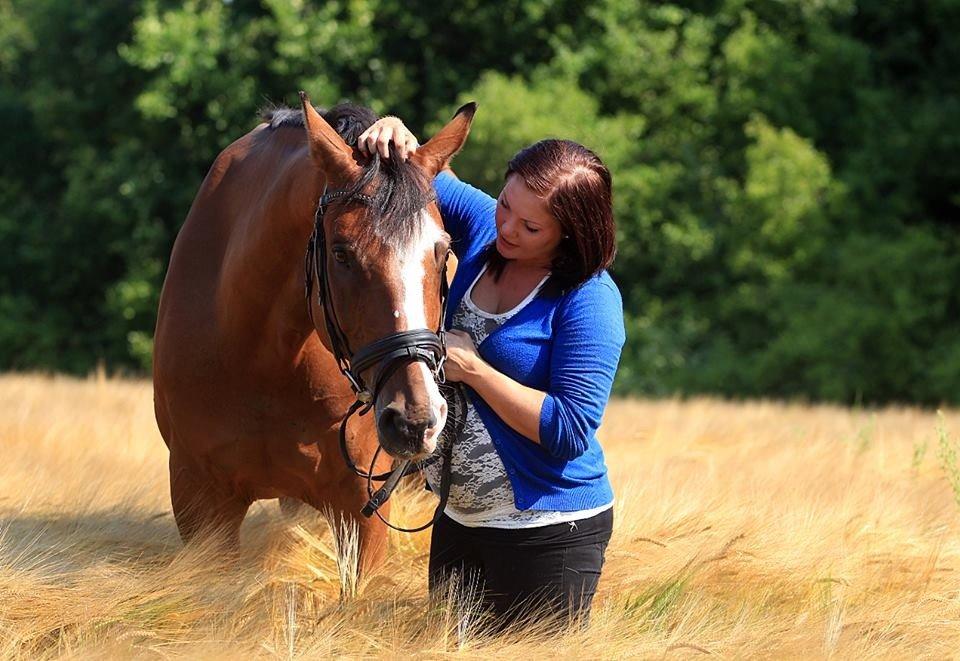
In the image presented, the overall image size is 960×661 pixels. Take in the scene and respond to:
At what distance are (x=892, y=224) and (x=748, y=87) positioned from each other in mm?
3020

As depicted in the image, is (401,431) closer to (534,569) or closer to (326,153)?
(534,569)

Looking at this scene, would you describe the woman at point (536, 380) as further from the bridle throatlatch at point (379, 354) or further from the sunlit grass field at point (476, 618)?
the sunlit grass field at point (476, 618)

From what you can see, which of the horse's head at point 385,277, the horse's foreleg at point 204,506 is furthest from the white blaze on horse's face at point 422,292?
the horse's foreleg at point 204,506

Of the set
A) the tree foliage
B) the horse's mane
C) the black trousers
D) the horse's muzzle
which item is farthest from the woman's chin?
the tree foliage

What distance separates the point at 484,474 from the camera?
3357 millimetres

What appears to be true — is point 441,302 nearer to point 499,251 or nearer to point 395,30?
point 499,251

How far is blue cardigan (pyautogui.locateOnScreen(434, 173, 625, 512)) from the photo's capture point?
126 inches

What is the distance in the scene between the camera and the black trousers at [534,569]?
3.38 metres

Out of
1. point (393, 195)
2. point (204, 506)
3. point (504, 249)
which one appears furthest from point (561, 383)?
point (204, 506)

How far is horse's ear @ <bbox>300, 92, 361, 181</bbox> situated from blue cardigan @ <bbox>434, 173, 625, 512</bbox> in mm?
510

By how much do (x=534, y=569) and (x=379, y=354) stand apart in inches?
31.6

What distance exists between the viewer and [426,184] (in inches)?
131

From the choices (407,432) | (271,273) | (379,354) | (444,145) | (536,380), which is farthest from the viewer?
(271,273)

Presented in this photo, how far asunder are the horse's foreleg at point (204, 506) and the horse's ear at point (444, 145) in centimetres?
146
